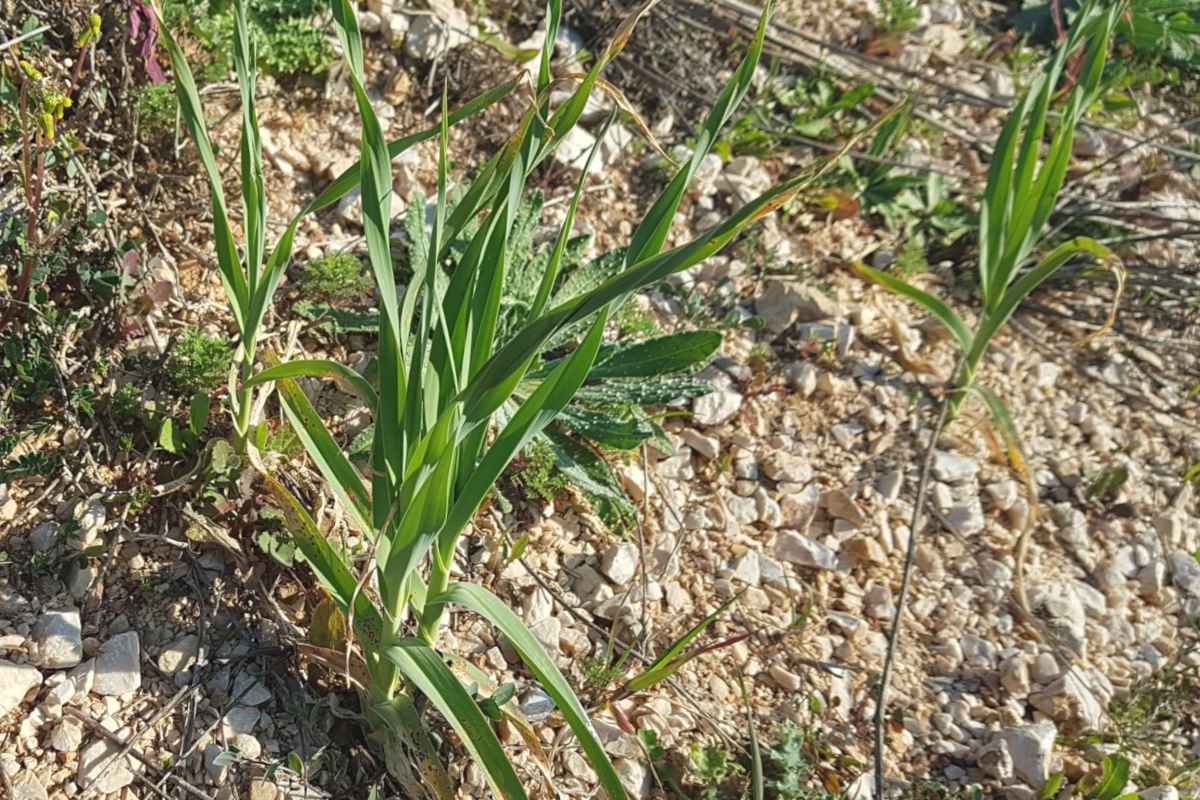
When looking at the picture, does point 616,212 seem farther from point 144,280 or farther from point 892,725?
point 892,725

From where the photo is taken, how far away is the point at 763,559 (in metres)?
2.30

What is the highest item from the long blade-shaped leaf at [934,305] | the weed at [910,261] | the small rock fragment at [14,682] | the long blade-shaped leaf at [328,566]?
the weed at [910,261]

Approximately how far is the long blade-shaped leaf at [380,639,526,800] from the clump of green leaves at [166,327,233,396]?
750 mm

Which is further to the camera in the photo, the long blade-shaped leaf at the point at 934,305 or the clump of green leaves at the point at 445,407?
the long blade-shaped leaf at the point at 934,305

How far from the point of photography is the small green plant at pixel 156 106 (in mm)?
2193

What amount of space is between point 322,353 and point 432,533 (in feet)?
3.00

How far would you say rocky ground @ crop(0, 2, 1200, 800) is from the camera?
173cm

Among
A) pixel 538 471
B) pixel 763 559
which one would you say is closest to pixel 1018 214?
pixel 763 559

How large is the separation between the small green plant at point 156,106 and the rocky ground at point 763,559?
0.13 metres

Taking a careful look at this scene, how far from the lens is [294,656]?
5.89 ft

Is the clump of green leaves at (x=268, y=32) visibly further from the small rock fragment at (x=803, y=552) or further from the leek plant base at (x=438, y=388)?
the small rock fragment at (x=803, y=552)

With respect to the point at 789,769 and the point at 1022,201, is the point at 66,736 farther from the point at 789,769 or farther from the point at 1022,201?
the point at 1022,201

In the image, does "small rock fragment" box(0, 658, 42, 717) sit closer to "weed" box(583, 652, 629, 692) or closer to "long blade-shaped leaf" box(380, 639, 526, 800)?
"long blade-shaped leaf" box(380, 639, 526, 800)

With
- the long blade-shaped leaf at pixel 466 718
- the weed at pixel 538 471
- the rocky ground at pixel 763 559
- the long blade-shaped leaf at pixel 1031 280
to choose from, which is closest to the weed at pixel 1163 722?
the rocky ground at pixel 763 559
